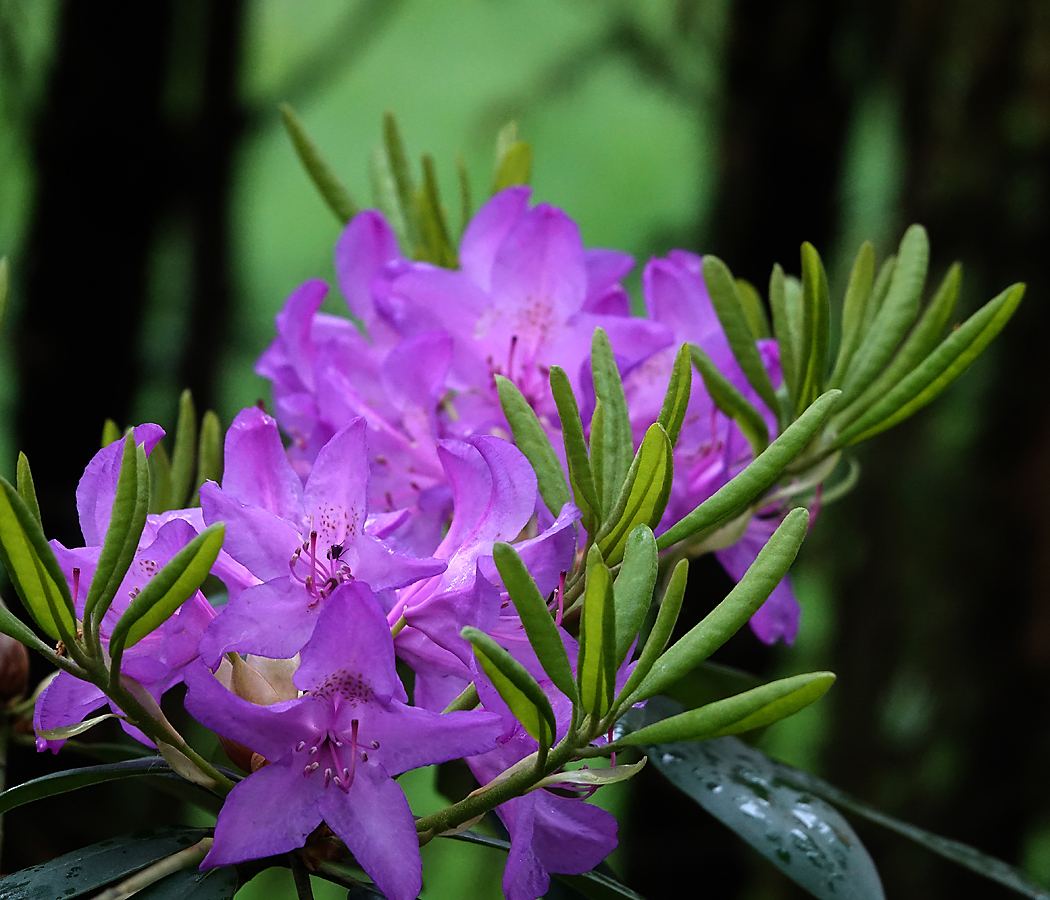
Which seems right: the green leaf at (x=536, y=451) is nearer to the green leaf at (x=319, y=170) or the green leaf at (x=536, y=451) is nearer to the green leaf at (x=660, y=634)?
the green leaf at (x=660, y=634)

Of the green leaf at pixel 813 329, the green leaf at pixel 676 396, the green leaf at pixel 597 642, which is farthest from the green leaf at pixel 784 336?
the green leaf at pixel 597 642

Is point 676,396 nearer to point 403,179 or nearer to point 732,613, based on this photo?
point 732,613

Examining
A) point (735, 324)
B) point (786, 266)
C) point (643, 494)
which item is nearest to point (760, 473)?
point (643, 494)

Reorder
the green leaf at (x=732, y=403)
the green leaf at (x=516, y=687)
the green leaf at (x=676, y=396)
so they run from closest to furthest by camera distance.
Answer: the green leaf at (x=516, y=687), the green leaf at (x=676, y=396), the green leaf at (x=732, y=403)

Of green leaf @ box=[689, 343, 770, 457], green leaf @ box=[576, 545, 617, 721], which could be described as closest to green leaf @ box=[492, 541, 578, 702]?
green leaf @ box=[576, 545, 617, 721]

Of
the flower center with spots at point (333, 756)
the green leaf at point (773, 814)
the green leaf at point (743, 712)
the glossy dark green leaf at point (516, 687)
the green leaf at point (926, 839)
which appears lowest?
the green leaf at point (926, 839)
